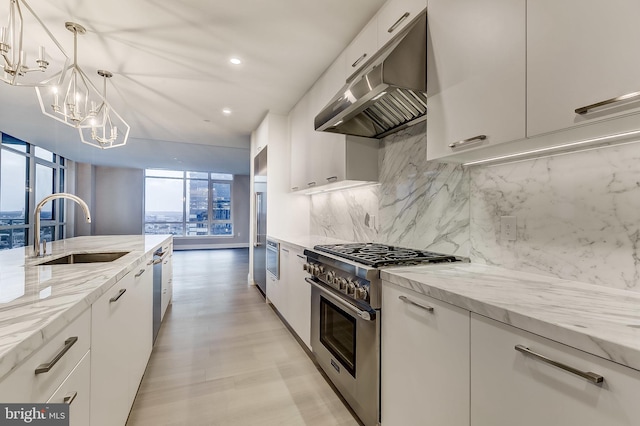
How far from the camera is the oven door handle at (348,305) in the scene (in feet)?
4.84

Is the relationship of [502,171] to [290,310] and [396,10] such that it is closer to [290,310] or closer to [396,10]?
[396,10]

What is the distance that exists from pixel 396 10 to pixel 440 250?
Answer: 5.00 feet

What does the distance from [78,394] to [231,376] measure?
130 cm

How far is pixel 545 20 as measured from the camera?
3.26 feet

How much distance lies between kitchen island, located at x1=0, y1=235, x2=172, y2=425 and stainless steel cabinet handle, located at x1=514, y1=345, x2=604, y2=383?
1279 millimetres

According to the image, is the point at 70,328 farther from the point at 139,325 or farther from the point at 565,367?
the point at 565,367

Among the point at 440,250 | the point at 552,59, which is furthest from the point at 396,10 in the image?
the point at 440,250

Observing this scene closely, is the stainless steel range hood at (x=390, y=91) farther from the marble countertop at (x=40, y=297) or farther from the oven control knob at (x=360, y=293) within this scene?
the marble countertop at (x=40, y=297)

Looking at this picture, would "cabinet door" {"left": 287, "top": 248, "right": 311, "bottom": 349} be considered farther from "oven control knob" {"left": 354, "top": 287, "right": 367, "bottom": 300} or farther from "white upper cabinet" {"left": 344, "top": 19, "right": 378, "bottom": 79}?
"white upper cabinet" {"left": 344, "top": 19, "right": 378, "bottom": 79}

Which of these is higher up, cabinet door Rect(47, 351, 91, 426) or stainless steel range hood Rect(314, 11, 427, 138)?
stainless steel range hood Rect(314, 11, 427, 138)

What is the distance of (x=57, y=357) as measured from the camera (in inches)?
31.4

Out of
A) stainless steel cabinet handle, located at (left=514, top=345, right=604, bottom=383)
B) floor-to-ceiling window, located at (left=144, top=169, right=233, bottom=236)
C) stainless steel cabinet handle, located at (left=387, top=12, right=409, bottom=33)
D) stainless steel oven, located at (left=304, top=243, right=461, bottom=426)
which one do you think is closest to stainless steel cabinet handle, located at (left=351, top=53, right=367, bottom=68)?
stainless steel cabinet handle, located at (left=387, top=12, right=409, bottom=33)

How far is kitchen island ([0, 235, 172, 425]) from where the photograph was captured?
685 millimetres

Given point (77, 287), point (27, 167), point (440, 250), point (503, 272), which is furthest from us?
point (27, 167)
